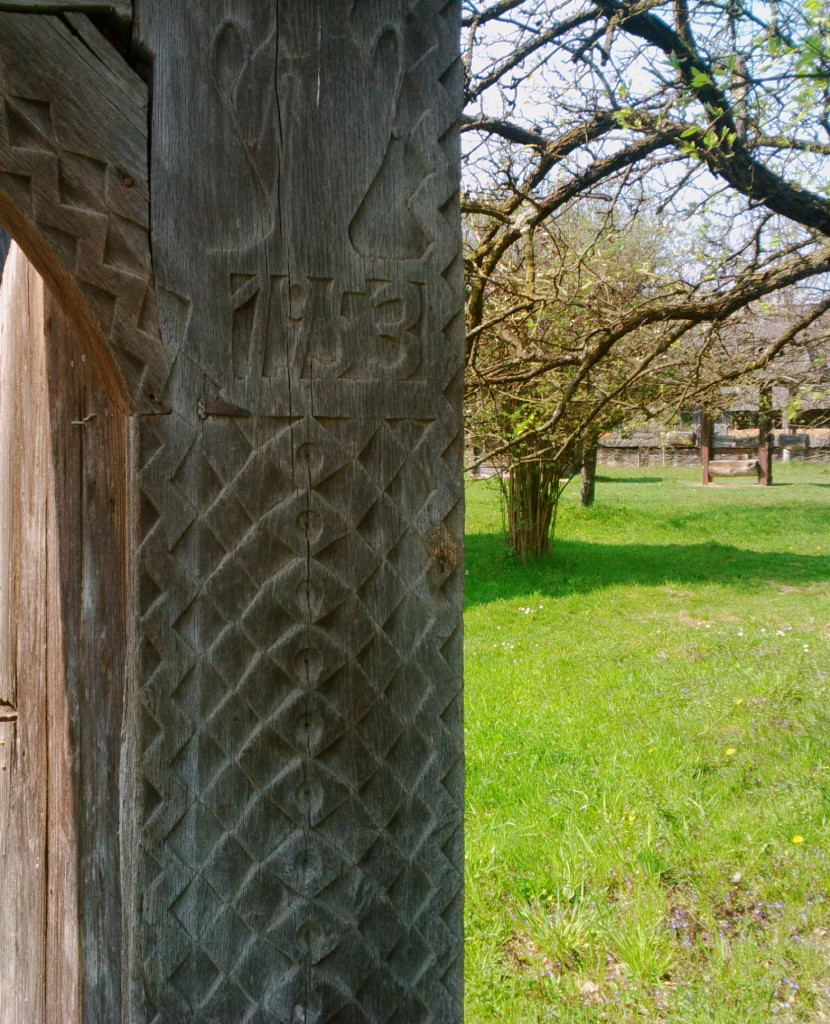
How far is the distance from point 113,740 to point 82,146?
0.76 m

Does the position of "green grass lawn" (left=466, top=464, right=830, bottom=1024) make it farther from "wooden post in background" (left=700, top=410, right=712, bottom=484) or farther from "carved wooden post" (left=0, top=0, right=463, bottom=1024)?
"wooden post in background" (left=700, top=410, right=712, bottom=484)

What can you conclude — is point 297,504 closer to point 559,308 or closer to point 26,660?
point 26,660

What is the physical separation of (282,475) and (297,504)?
0.04 metres

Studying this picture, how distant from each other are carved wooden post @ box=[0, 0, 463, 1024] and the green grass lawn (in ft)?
7.55

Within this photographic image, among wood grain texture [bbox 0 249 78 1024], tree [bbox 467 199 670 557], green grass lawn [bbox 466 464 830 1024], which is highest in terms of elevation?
tree [bbox 467 199 670 557]

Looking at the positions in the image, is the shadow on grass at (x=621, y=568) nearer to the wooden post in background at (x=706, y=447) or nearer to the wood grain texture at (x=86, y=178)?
the wood grain texture at (x=86, y=178)

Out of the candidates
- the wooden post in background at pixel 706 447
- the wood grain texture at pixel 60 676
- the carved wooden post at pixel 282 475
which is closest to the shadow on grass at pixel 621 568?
the wood grain texture at pixel 60 676

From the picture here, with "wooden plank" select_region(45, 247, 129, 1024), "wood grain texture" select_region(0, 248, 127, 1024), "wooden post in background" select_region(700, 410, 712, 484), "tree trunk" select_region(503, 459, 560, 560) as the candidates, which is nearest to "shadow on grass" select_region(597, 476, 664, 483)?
"wooden post in background" select_region(700, 410, 712, 484)

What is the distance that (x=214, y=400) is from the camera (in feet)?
3.24

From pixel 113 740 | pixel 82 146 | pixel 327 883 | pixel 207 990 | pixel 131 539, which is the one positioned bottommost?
pixel 207 990

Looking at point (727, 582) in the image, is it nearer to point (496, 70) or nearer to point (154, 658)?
point (496, 70)

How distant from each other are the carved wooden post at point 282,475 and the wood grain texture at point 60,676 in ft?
0.56

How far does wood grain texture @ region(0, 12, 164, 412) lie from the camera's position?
0.91 m

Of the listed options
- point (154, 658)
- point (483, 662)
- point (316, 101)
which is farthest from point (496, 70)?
point (154, 658)
